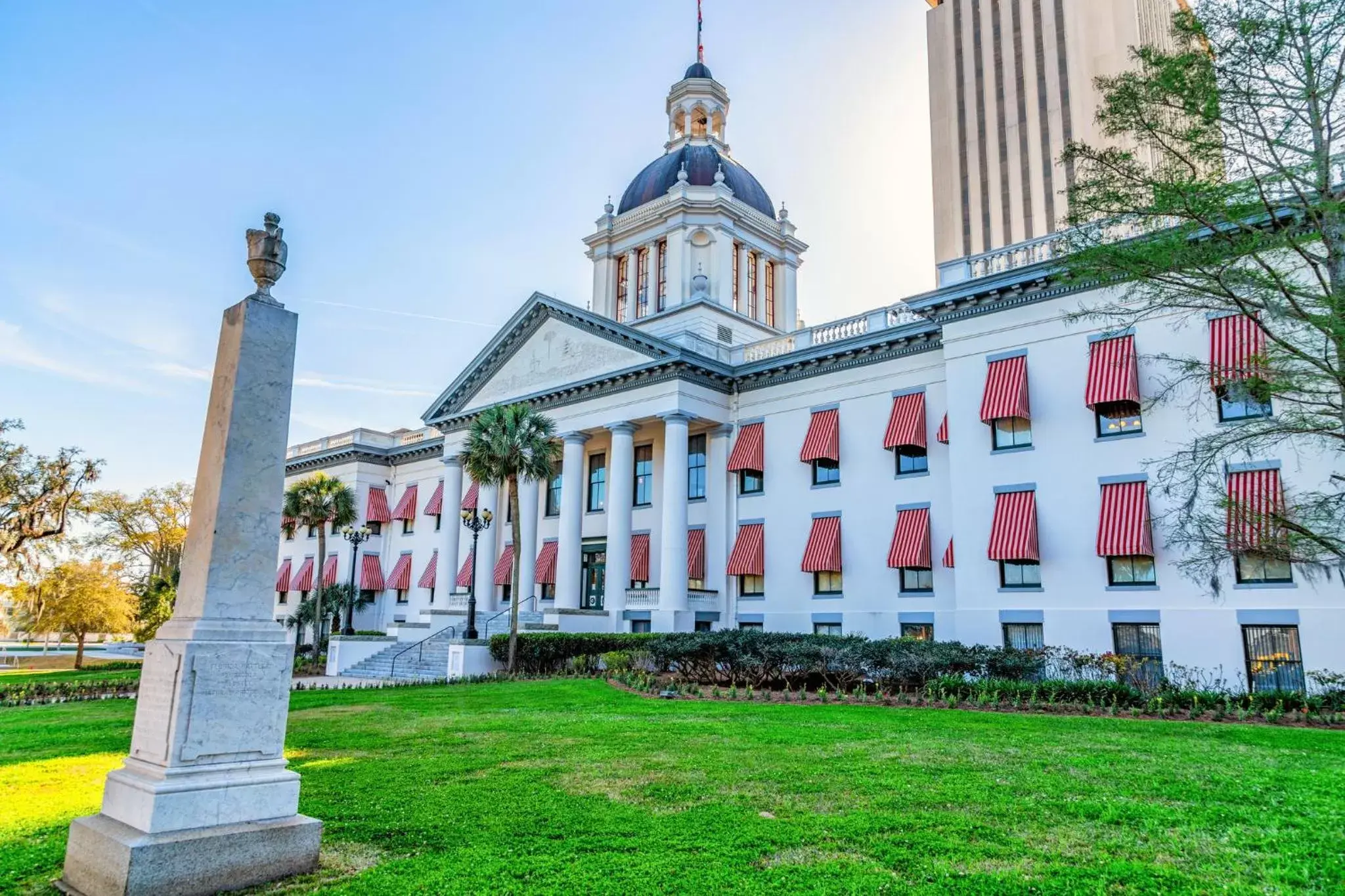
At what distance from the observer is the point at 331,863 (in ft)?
20.0

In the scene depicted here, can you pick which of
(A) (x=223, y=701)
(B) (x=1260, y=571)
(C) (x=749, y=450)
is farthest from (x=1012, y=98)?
(A) (x=223, y=701)

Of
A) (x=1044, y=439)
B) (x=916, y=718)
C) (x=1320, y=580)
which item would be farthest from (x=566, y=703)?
(x=1320, y=580)

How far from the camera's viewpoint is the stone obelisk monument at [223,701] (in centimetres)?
556

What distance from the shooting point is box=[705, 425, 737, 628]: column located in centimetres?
3167

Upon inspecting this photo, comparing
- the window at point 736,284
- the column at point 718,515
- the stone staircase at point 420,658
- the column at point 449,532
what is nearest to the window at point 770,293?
the window at point 736,284

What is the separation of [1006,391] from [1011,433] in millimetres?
1284

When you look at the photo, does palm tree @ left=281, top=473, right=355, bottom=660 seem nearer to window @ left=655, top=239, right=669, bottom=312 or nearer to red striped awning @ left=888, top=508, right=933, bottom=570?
window @ left=655, top=239, right=669, bottom=312

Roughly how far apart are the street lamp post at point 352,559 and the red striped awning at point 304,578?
2.66 meters

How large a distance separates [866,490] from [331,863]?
24354 millimetres

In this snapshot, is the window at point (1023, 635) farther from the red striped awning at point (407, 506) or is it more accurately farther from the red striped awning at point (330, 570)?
the red striped awning at point (330, 570)

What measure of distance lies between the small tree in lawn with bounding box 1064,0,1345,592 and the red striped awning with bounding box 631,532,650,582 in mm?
21018

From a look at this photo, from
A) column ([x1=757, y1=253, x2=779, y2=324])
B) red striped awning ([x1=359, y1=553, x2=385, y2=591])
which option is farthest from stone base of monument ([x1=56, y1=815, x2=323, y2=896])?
red striped awning ([x1=359, y1=553, x2=385, y2=591])

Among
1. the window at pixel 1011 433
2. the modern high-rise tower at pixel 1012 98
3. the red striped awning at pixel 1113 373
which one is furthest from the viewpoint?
the modern high-rise tower at pixel 1012 98

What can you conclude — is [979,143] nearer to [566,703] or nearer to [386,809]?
[566,703]
